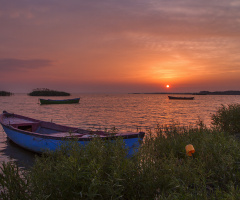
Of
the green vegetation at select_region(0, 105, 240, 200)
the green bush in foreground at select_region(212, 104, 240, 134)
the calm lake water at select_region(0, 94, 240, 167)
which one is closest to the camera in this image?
the green vegetation at select_region(0, 105, 240, 200)

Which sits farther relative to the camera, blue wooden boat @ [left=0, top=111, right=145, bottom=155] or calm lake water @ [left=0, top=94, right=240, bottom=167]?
calm lake water @ [left=0, top=94, right=240, bottom=167]

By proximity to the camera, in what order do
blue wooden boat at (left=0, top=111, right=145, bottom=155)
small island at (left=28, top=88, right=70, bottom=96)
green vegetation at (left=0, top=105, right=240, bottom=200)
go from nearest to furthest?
1. green vegetation at (left=0, top=105, right=240, bottom=200)
2. blue wooden boat at (left=0, top=111, right=145, bottom=155)
3. small island at (left=28, top=88, right=70, bottom=96)

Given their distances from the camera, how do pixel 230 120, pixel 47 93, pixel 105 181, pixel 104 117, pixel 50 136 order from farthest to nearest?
pixel 47 93, pixel 104 117, pixel 230 120, pixel 50 136, pixel 105 181

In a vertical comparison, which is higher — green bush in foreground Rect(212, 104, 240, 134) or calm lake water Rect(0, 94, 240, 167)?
green bush in foreground Rect(212, 104, 240, 134)

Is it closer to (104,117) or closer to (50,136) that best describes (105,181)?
(50,136)

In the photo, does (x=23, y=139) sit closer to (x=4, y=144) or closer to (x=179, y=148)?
(x=4, y=144)

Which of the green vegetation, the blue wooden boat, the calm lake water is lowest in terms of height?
the calm lake water

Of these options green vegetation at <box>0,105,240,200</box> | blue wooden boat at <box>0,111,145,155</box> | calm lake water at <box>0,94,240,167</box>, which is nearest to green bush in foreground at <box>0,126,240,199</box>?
green vegetation at <box>0,105,240,200</box>

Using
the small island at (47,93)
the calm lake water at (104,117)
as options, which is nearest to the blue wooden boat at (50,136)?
the calm lake water at (104,117)

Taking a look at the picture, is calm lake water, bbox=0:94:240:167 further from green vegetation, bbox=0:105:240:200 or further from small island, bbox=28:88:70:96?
small island, bbox=28:88:70:96

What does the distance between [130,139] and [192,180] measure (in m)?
4.19

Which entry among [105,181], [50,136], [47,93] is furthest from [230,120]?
[47,93]

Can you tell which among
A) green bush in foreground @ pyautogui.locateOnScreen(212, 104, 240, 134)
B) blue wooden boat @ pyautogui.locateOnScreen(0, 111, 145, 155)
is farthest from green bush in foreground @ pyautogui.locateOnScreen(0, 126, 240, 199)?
green bush in foreground @ pyautogui.locateOnScreen(212, 104, 240, 134)

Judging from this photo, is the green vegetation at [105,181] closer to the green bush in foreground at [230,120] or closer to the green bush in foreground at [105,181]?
the green bush in foreground at [105,181]
